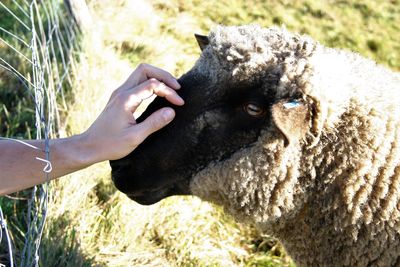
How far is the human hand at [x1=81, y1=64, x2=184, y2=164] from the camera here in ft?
7.37

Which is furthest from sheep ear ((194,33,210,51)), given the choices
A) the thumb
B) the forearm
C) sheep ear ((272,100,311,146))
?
the forearm

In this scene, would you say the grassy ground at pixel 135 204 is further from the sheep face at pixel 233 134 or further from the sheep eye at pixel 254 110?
the sheep eye at pixel 254 110

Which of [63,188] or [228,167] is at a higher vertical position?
[228,167]

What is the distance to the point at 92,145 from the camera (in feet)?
7.35

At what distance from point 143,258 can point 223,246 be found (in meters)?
0.66

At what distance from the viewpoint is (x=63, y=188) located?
3871 mm

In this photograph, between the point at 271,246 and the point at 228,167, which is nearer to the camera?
the point at 228,167

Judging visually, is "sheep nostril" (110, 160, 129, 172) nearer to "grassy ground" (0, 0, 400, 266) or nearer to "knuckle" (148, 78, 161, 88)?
"knuckle" (148, 78, 161, 88)

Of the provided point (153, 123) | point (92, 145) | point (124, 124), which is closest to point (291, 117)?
point (153, 123)

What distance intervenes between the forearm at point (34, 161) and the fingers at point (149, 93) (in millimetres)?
278

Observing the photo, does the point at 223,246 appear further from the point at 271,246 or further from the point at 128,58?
the point at 128,58

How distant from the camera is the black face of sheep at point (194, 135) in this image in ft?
7.92

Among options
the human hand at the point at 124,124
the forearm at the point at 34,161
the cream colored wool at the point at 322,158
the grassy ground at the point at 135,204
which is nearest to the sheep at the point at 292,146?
the cream colored wool at the point at 322,158

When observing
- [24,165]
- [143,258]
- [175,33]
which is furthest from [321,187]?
[175,33]
